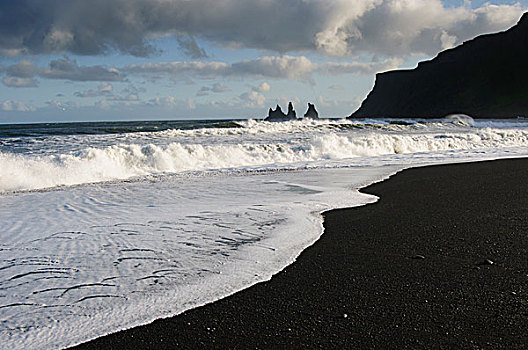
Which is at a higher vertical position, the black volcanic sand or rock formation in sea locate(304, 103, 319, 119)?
rock formation in sea locate(304, 103, 319, 119)

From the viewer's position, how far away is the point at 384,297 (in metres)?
2.59

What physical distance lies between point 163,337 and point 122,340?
20 cm

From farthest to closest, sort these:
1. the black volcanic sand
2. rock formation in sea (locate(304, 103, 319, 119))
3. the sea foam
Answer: rock formation in sea (locate(304, 103, 319, 119))
the sea foam
the black volcanic sand

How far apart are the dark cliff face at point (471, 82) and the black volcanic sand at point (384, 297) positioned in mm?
82255

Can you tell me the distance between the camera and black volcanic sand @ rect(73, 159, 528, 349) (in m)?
2.14

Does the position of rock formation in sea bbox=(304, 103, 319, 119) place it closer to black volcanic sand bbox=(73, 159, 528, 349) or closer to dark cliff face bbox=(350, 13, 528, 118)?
dark cliff face bbox=(350, 13, 528, 118)

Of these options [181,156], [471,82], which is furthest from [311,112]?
[181,156]

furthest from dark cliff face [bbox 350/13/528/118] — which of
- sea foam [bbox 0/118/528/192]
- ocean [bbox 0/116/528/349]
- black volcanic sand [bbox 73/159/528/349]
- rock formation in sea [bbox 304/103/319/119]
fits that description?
black volcanic sand [bbox 73/159/528/349]

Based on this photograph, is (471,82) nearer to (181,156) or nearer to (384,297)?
(181,156)

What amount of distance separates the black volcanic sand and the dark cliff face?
3238 inches

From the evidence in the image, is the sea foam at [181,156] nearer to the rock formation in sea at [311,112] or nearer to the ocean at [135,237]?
the ocean at [135,237]

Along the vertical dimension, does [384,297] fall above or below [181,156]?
below

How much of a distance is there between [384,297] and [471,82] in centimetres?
9897

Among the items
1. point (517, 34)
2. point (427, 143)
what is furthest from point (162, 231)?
point (517, 34)
